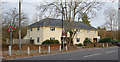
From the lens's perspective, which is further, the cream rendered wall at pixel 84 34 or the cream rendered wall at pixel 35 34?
the cream rendered wall at pixel 84 34

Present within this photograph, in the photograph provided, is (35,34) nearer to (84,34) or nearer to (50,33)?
(50,33)

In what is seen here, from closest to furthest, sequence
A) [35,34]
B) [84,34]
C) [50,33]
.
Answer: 1. [50,33]
2. [35,34]
3. [84,34]

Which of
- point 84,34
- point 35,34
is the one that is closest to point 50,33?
point 35,34

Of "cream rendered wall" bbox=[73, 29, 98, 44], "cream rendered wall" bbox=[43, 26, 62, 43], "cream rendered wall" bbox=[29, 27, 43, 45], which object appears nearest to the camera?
"cream rendered wall" bbox=[43, 26, 62, 43]

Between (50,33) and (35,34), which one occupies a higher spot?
(50,33)

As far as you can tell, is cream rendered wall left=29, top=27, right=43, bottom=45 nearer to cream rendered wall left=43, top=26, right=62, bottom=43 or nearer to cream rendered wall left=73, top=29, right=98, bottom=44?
cream rendered wall left=43, top=26, right=62, bottom=43

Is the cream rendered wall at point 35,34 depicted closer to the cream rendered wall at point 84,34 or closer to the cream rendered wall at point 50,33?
the cream rendered wall at point 50,33

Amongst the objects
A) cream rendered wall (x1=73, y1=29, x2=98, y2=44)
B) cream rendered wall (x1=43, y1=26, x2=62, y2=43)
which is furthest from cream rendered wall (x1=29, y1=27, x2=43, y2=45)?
cream rendered wall (x1=73, y1=29, x2=98, y2=44)

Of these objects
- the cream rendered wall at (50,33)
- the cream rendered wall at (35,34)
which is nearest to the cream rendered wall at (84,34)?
the cream rendered wall at (50,33)

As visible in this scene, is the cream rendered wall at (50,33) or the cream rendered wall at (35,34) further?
the cream rendered wall at (35,34)

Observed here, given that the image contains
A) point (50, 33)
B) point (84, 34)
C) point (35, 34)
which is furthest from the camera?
point (84, 34)

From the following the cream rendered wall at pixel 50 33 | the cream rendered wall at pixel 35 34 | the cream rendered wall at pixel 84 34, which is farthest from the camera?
the cream rendered wall at pixel 84 34

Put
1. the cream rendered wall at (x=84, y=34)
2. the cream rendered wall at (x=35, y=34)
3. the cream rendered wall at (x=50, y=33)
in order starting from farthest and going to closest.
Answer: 1. the cream rendered wall at (x=84, y=34)
2. the cream rendered wall at (x=35, y=34)
3. the cream rendered wall at (x=50, y=33)

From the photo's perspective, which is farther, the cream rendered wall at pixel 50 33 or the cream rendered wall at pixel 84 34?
the cream rendered wall at pixel 84 34
